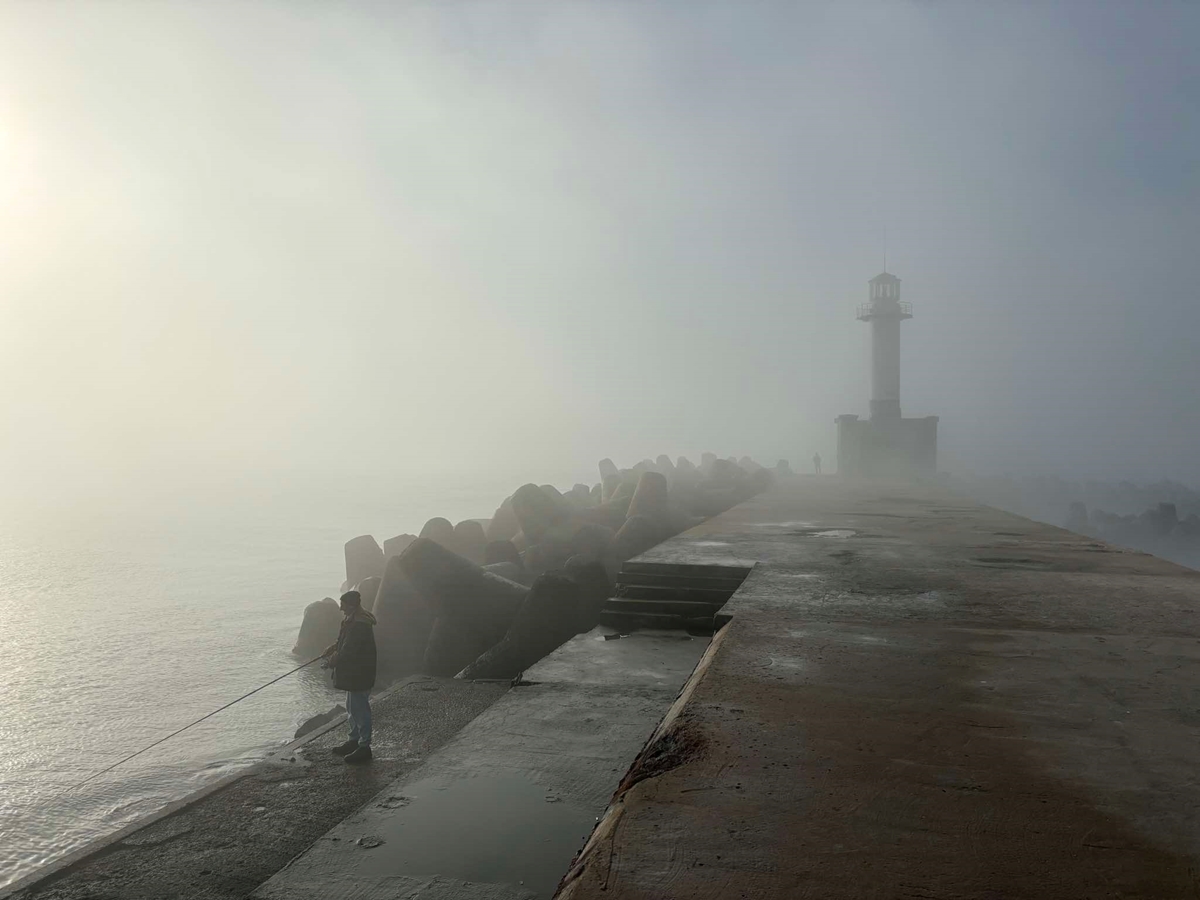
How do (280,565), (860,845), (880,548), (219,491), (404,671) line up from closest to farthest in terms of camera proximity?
Answer: (860,845)
(880,548)
(404,671)
(280,565)
(219,491)

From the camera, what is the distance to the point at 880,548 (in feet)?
31.0

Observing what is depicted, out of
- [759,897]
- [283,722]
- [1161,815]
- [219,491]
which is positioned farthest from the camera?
[219,491]

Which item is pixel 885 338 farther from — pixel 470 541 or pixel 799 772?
pixel 799 772

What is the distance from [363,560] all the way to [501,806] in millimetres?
13293

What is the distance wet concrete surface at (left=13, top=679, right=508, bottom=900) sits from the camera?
3.92m

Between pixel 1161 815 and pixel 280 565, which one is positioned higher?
pixel 1161 815

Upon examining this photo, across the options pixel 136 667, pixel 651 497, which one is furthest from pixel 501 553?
pixel 136 667

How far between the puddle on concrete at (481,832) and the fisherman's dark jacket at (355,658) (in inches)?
50.5

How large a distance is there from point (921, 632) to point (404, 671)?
24.5 feet

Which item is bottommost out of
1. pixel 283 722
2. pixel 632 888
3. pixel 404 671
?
pixel 283 722

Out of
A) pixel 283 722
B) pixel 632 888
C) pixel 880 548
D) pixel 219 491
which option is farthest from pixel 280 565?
pixel 219 491

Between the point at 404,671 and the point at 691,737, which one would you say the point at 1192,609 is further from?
the point at 404,671

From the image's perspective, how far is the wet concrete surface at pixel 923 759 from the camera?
2.26 meters

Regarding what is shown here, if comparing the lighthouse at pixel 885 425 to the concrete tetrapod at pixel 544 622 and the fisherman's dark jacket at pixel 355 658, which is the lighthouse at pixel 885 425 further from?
the fisherman's dark jacket at pixel 355 658
